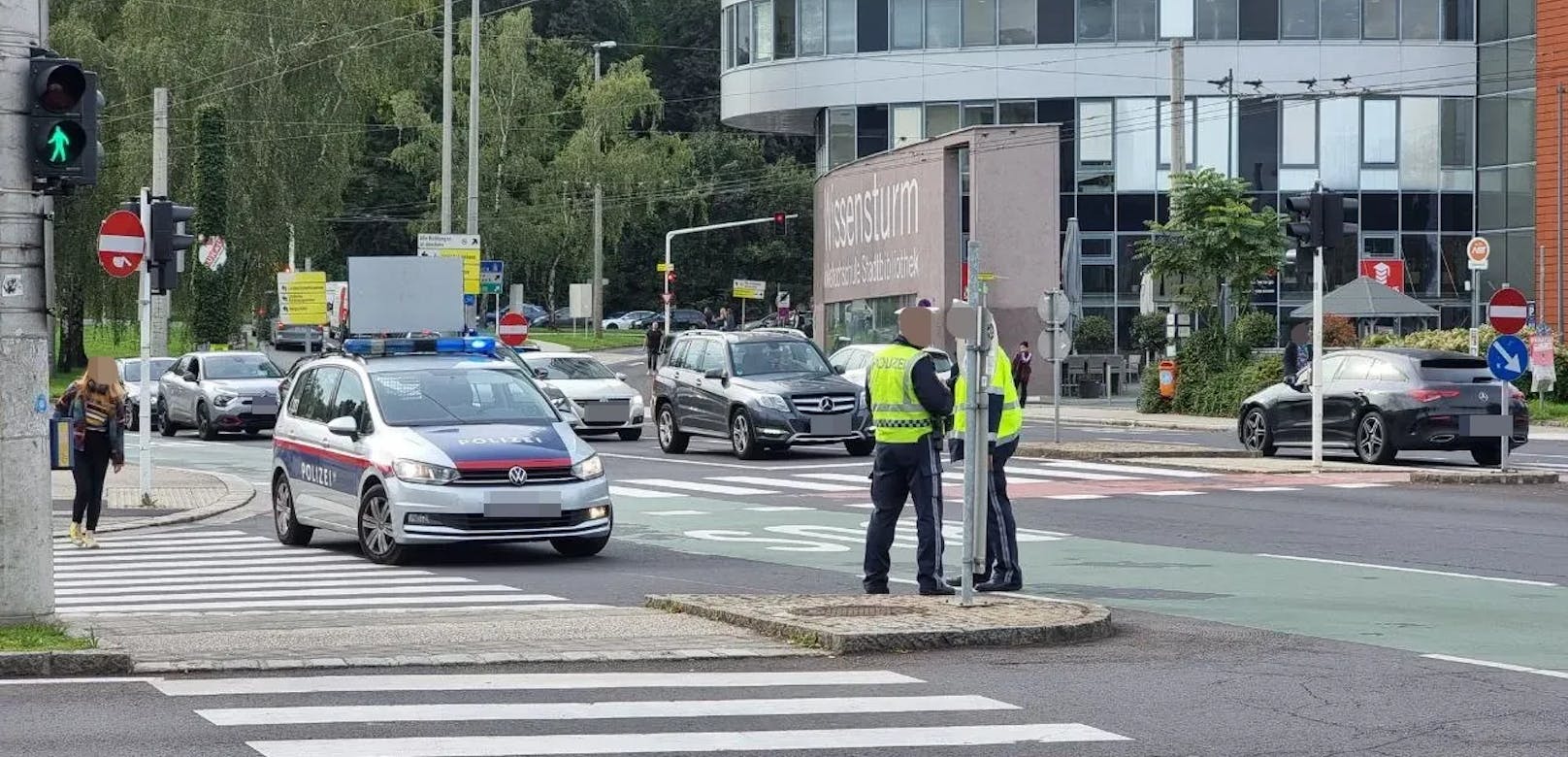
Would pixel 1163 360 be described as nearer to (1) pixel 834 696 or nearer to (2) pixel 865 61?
(2) pixel 865 61

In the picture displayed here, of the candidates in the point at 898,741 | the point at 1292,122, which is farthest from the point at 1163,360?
the point at 898,741

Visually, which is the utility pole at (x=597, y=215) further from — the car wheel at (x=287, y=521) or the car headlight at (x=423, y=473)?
the car headlight at (x=423, y=473)

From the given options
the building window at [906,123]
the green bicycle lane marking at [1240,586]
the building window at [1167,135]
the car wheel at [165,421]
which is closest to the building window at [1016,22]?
the building window at [906,123]

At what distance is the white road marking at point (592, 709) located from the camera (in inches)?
365

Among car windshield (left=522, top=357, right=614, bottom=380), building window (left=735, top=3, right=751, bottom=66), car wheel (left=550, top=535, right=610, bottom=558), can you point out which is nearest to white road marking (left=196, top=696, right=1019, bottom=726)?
car wheel (left=550, top=535, right=610, bottom=558)

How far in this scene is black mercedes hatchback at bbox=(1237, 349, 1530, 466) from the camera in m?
27.5

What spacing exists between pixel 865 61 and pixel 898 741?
57.9m

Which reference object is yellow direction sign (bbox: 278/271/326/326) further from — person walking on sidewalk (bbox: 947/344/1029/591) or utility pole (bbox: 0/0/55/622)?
utility pole (bbox: 0/0/55/622)

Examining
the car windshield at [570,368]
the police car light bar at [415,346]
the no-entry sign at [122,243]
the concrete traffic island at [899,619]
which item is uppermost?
the no-entry sign at [122,243]

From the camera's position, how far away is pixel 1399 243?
6400 centimetres

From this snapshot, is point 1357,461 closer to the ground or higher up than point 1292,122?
closer to the ground

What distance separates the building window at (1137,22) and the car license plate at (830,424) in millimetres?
35547

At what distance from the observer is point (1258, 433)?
101 ft

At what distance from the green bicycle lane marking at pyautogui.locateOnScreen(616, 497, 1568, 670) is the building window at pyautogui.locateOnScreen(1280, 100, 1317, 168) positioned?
44638 mm
